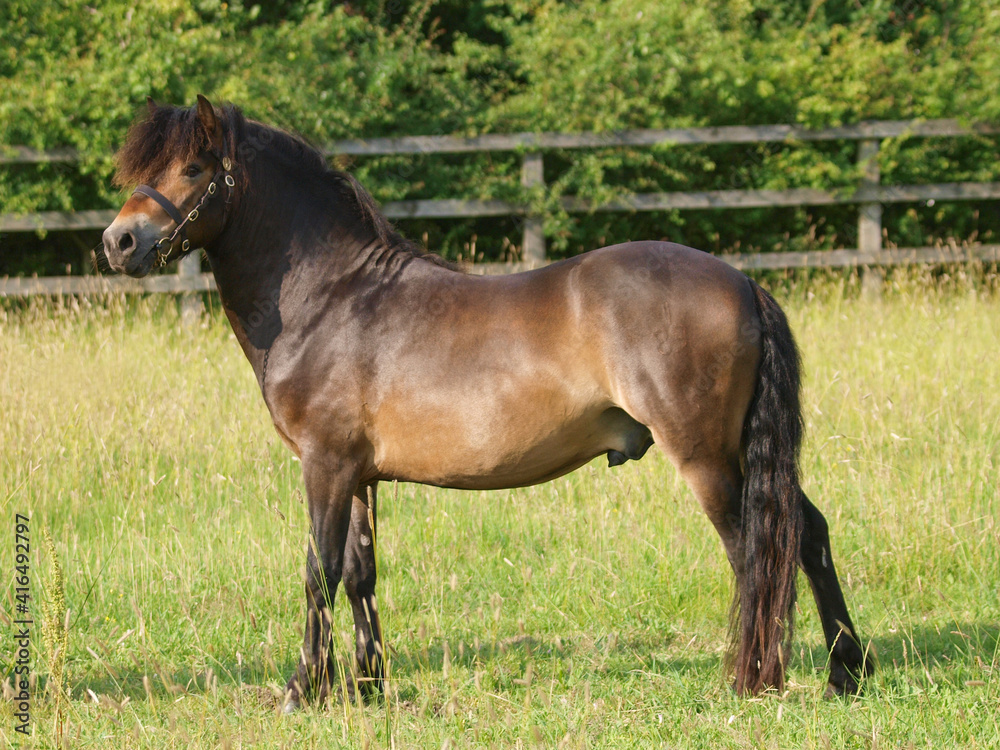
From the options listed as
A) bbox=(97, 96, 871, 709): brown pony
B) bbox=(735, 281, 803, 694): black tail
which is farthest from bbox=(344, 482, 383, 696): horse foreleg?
bbox=(735, 281, 803, 694): black tail

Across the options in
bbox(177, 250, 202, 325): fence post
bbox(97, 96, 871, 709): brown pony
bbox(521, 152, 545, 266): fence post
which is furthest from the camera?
bbox(521, 152, 545, 266): fence post

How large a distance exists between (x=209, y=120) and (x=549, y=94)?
7.56 meters

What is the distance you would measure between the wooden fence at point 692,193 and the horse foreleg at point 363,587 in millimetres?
5721

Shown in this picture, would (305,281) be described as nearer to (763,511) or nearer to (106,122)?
(763,511)

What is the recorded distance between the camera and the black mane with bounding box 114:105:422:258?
321 centimetres

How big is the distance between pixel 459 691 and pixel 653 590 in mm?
1228

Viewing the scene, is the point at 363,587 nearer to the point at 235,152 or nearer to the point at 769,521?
the point at 769,521

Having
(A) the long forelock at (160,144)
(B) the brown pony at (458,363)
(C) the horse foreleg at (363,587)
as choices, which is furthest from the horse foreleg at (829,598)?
(A) the long forelock at (160,144)

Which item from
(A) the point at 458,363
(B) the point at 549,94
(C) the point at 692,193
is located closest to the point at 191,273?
→ (B) the point at 549,94

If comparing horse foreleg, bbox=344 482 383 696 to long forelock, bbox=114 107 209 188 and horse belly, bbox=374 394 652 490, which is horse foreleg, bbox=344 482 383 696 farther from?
long forelock, bbox=114 107 209 188

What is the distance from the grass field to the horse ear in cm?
146

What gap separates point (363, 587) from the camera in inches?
136

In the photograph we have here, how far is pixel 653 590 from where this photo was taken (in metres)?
4.13

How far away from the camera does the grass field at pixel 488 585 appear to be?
2.94m
